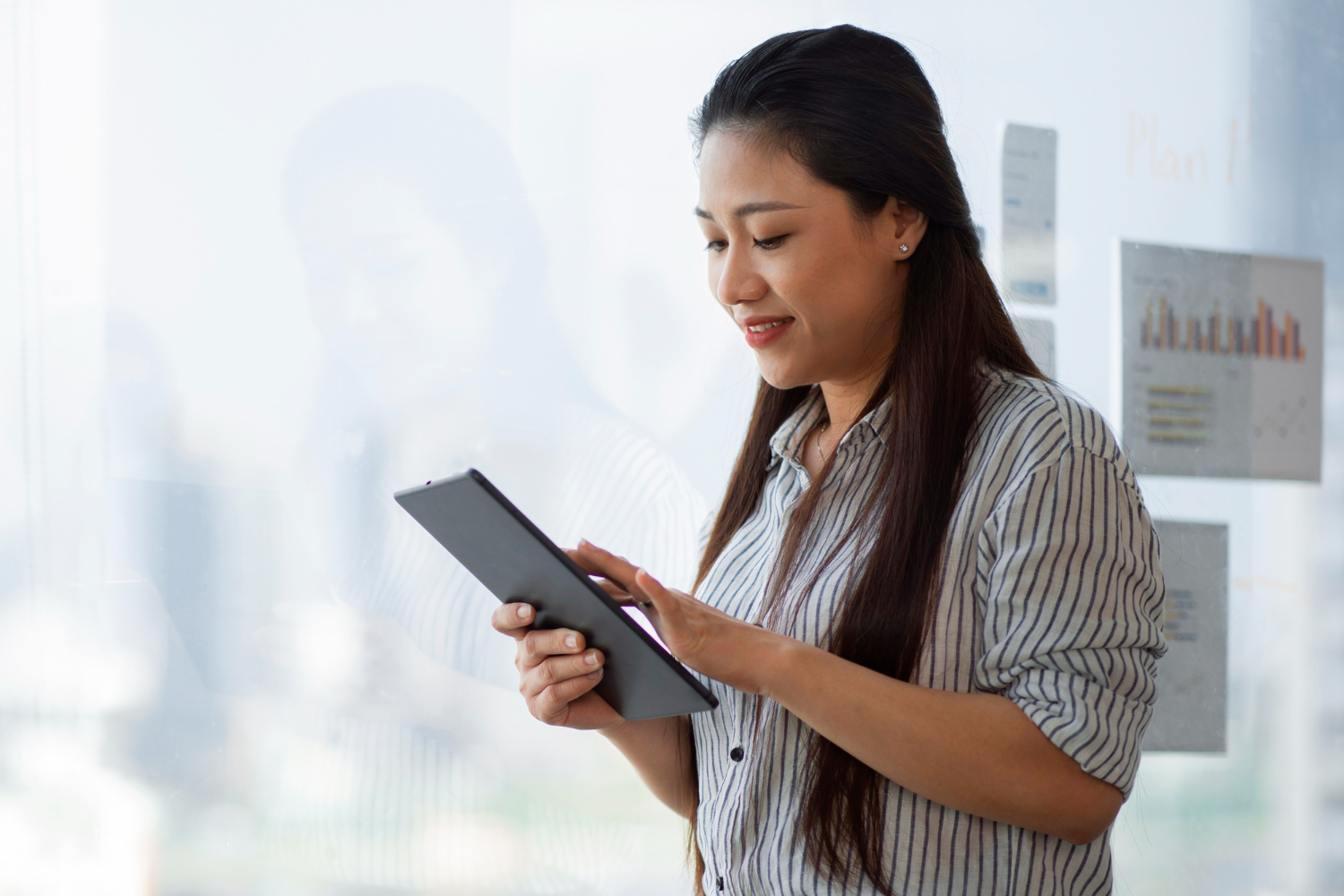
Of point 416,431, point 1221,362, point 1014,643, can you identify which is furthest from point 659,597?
point 1221,362

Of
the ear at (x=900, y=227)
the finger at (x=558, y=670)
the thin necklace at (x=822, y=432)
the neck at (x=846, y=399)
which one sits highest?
the ear at (x=900, y=227)

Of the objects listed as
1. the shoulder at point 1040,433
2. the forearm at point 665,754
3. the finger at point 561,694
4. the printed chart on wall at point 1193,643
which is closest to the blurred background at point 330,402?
the forearm at point 665,754

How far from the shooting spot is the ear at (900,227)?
1.06 meters

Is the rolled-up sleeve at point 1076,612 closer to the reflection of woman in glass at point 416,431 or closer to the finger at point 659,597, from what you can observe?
the finger at point 659,597

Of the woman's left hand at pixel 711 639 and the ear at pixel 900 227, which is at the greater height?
the ear at pixel 900 227

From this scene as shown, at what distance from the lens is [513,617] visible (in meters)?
0.98

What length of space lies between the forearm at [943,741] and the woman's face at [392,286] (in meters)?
0.83

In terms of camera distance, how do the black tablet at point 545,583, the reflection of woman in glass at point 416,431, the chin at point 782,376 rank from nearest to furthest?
the black tablet at point 545,583, the chin at point 782,376, the reflection of woman in glass at point 416,431

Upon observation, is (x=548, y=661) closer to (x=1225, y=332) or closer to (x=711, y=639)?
(x=711, y=639)

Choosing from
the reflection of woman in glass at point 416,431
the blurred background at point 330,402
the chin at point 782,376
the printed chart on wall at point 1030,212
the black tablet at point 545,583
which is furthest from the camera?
the printed chart on wall at point 1030,212

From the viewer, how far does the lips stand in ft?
3.52

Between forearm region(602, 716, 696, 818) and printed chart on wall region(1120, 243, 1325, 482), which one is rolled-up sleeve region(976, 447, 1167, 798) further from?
printed chart on wall region(1120, 243, 1325, 482)

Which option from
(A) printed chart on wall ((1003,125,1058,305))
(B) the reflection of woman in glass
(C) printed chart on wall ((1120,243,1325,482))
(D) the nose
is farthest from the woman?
(C) printed chart on wall ((1120,243,1325,482))

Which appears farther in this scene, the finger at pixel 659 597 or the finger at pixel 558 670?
the finger at pixel 558 670
